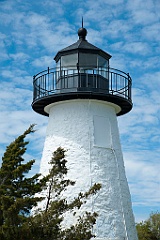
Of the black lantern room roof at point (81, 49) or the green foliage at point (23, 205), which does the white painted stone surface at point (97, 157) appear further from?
the green foliage at point (23, 205)

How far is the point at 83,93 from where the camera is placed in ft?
45.7

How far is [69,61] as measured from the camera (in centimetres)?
1473

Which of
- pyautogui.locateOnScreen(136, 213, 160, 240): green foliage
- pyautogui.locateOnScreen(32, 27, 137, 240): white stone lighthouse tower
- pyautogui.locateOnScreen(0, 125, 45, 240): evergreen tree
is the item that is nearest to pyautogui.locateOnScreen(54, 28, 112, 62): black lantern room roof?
pyautogui.locateOnScreen(32, 27, 137, 240): white stone lighthouse tower

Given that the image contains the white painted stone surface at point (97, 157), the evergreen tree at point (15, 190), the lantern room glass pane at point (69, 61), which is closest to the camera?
the evergreen tree at point (15, 190)

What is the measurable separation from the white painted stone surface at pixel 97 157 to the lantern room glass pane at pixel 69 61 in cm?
108

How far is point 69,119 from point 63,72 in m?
1.40

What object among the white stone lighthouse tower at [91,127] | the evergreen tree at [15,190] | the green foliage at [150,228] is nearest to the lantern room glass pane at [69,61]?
the white stone lighthouse tower at [91,127]

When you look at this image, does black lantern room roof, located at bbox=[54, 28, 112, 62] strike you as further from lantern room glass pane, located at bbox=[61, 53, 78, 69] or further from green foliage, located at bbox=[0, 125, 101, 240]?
green foliage, located at bbox=[0, 125, 101, 240]

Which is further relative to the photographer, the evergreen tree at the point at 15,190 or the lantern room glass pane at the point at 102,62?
the lantern room glass pane at the point at 102,62

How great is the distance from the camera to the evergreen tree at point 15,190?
9781 millimetres

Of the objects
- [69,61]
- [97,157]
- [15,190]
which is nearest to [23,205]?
[15,190]

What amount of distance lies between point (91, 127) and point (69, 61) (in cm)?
207

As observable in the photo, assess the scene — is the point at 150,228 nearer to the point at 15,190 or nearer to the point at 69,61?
the point at 69,61

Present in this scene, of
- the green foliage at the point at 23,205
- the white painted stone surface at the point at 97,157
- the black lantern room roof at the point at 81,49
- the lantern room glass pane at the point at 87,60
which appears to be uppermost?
the black lantern room roof at the point at 81,49
